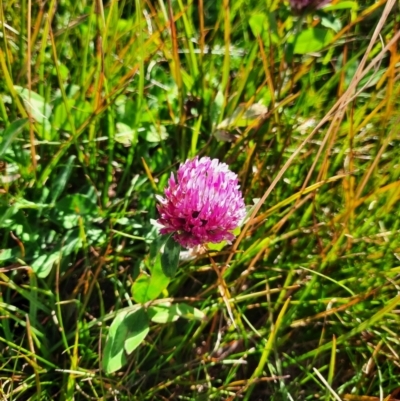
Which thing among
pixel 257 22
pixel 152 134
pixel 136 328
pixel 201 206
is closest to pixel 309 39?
pixel 257 22

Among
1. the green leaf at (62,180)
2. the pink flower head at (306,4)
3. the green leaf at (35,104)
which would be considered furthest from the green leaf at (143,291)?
the pink flower head at (306,4)

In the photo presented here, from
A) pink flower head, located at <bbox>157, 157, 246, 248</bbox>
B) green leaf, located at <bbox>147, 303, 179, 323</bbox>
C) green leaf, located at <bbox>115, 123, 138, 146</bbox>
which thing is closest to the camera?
pink flower head, located at <bbox>157, 157, 246, 248</bbox>

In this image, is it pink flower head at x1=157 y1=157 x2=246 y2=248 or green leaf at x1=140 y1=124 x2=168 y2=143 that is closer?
pink flower head at x1=157 y1=157 x2=246 y2=248

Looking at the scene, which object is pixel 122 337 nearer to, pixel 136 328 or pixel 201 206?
pixel 136 328

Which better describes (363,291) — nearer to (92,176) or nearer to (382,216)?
(382,216)

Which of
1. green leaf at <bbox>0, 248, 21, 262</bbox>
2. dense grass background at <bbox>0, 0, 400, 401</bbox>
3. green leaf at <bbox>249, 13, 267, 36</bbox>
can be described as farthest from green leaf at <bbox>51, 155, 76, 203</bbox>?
green leaf at <bbox>249, 13, 267, 36</bbox>

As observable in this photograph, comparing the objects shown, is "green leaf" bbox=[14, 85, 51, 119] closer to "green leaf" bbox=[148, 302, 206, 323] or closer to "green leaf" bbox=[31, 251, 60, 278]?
"green leaf" bbox=[31, 251, 60, 278]

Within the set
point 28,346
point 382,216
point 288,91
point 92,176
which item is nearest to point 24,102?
point 92,176
